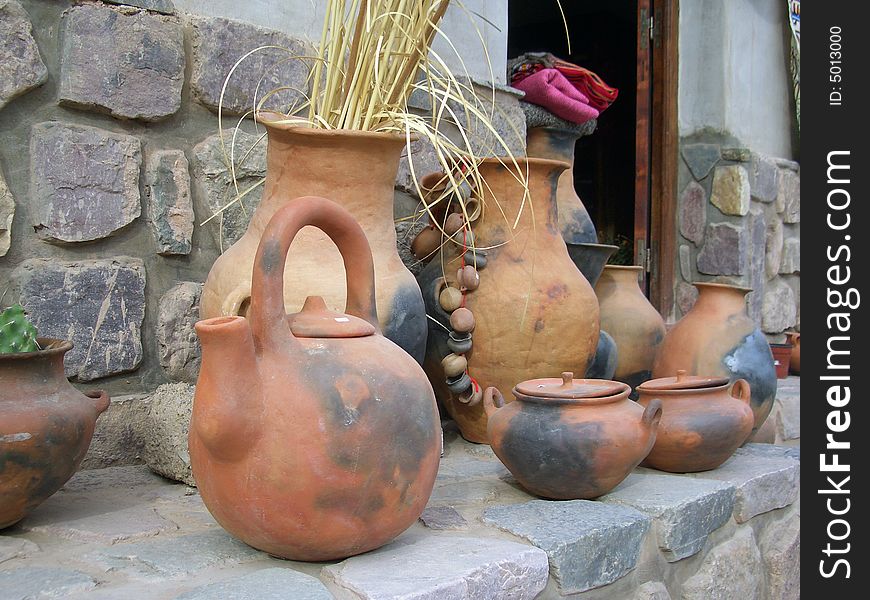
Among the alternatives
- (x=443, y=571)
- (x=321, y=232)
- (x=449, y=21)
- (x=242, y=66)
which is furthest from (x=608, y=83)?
(x=443, y=571)

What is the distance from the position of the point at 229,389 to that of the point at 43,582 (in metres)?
0.36

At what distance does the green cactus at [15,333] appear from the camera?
121cm

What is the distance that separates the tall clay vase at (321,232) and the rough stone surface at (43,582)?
1.74 feet

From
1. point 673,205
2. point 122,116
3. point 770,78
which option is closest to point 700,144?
point 673,205

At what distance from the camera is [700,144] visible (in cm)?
351

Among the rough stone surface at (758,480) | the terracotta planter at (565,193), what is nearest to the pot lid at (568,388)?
the rough stone surface at (758,480)

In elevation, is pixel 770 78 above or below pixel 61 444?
above

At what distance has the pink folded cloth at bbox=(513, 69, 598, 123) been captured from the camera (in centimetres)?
253

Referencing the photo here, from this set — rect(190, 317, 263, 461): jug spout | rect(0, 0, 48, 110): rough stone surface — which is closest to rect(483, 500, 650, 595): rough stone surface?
rect(190, 317, 263, 461): jug spout

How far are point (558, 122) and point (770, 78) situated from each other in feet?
5.34

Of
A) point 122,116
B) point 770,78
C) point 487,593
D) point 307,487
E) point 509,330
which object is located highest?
point 770,78

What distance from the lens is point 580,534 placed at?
1.34 m

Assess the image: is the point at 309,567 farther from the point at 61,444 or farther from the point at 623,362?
the point at 623,362

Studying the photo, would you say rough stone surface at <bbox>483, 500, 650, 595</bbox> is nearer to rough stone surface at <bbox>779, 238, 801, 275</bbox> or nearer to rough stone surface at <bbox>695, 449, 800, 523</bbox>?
rough stone surface at <bbox>695, 449, 800, 523</bbox>
